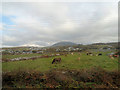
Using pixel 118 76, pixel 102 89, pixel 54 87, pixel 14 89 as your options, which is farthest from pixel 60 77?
pixel 118 76

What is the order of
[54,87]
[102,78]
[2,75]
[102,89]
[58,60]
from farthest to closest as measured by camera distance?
[58,60], [2,75], [102,78], [54,87], [102,89]

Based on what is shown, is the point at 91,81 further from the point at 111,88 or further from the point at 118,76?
the point at 118,76

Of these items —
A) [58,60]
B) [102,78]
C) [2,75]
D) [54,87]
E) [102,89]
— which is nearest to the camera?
[102,89]

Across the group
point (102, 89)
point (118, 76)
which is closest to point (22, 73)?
point (102, 89)

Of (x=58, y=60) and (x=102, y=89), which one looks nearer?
(x=102, y=89)

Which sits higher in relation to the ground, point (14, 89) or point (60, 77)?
point (60, 77)

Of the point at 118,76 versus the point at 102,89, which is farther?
the point at 118,76

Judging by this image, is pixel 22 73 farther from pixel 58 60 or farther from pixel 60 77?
pixel 58 60

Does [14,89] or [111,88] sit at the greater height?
[111,88]

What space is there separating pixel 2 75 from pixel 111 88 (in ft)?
32.8

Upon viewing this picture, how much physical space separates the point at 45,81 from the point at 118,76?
22.3 ft

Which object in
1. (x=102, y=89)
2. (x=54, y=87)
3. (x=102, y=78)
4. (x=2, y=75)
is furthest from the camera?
(x=2, y=75)

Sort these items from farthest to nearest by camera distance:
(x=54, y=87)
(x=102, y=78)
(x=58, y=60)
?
1. (x=58, y=60)
2. (x=102, y=78)
3. (x=54, y=87)

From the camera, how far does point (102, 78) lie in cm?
642
